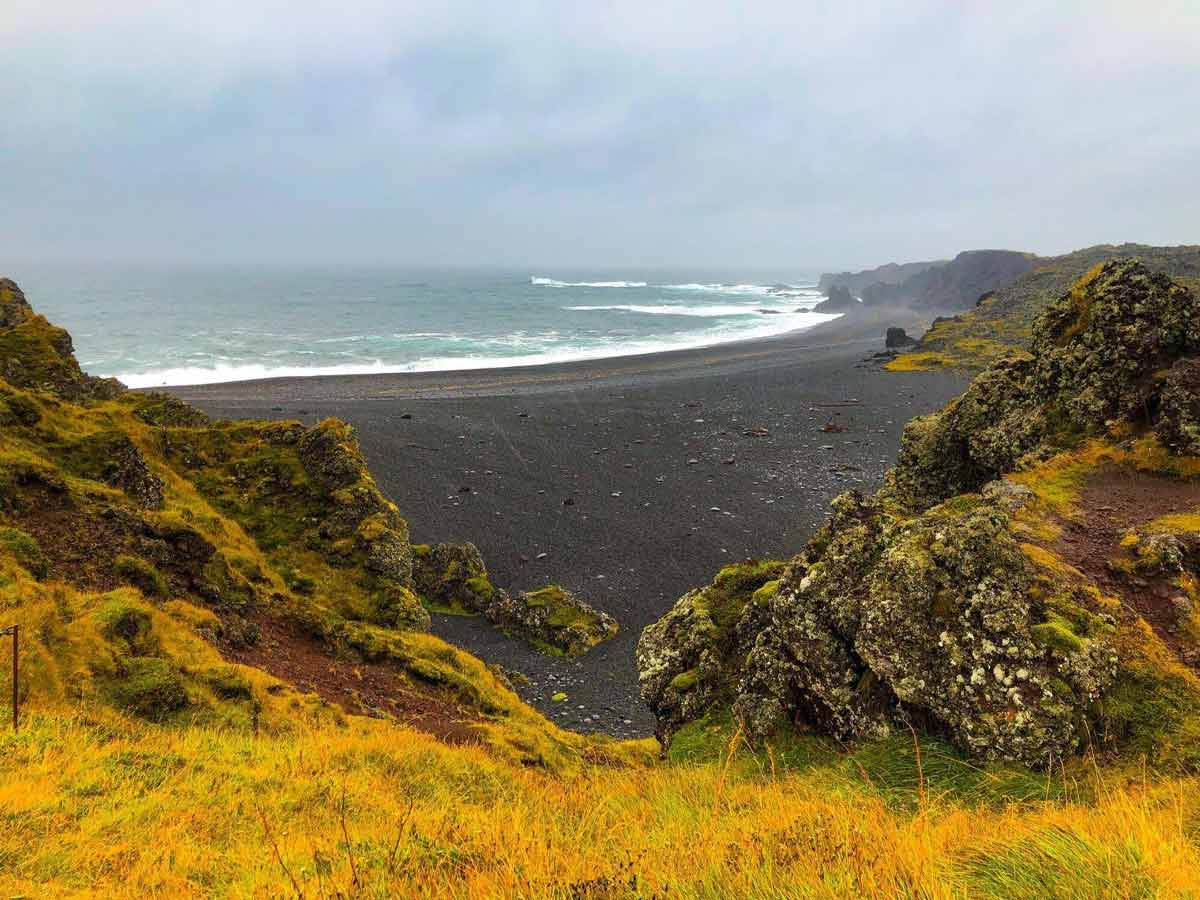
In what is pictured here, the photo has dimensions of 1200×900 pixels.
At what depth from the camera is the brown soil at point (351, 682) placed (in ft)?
25.8

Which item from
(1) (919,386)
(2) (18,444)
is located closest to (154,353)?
(2) (18,444)

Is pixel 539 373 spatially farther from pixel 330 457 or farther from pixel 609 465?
pixel 330 457

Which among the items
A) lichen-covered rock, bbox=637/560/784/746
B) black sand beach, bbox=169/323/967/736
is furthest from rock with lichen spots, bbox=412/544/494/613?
lichen-covered rock, bbox=637/560/784/746

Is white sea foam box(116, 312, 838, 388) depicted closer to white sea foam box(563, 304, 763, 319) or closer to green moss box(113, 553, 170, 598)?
white sea foam box(563, 304, 763, 319)

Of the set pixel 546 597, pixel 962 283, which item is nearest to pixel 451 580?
pixel 546 597

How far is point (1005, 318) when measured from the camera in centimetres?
6644

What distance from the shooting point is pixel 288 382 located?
4906cm

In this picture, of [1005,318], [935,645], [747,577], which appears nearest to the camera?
[935,645]

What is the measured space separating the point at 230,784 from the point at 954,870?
16.7ft

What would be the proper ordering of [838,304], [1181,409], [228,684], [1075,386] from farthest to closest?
1. [838,304]
2. [1075,386]
3. [1181,409]
4. [228,684]

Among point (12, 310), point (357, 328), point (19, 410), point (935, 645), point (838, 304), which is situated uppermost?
point (838, 304)

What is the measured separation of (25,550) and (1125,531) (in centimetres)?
1271

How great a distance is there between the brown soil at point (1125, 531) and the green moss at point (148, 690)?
9.32m

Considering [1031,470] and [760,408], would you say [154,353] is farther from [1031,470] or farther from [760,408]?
[1031,470]
